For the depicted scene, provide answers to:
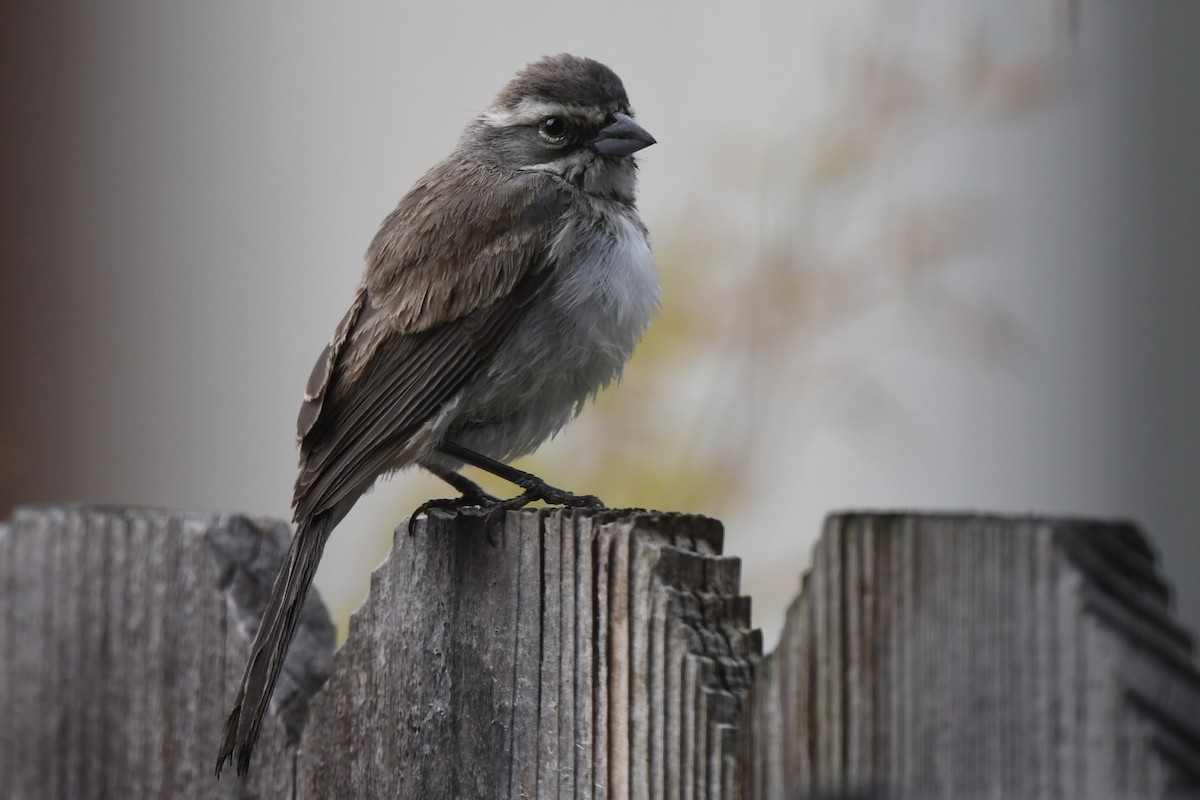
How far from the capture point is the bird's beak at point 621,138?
12.2ft

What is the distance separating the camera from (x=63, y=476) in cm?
594

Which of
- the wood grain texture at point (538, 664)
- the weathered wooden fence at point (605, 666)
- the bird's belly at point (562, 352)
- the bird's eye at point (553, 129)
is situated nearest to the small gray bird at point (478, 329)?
the bird's belly at point (562, 352)

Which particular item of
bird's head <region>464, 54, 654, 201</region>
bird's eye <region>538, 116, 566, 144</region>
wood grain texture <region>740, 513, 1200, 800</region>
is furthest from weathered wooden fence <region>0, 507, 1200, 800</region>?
bird's eye <region>538, 116, 566, 144</region>

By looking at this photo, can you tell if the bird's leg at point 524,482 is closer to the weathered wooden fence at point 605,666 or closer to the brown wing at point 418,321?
the brown wing at point 418,321

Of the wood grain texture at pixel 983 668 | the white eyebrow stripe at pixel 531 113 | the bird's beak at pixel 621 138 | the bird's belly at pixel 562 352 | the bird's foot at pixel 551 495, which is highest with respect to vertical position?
the white eyebrow stripe at pixel 531 113

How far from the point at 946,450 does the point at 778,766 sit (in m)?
2.39

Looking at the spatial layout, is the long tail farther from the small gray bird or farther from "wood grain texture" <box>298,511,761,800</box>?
the small gray bird

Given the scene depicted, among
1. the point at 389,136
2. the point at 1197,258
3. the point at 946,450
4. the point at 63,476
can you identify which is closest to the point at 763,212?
the point at 946,450

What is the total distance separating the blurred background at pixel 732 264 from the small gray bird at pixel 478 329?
1.40 feet

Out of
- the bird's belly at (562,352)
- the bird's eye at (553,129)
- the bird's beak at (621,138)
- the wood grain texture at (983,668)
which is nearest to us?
the wood grain texture at (983,668)

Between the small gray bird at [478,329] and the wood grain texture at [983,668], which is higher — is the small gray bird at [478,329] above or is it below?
above

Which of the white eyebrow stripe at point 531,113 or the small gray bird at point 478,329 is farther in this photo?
the white eyebrow stripe at point 531,113

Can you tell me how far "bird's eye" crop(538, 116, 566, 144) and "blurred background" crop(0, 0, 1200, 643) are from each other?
0.27 metres

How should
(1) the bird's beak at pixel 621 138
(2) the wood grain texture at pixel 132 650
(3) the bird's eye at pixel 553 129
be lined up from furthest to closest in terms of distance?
1. (3) the bird's eye at pixel 553 129
2. (1) the bird's beak at pixel 621 138
3. (2) the wood grain texture at pixel 132 650
